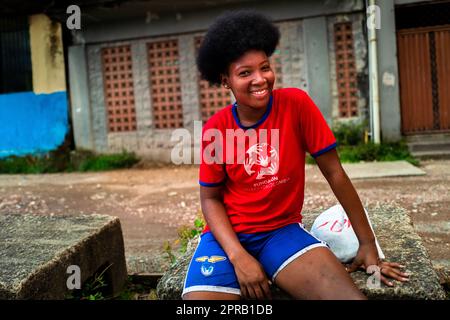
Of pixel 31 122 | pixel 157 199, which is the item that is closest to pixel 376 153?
pixel 157 199

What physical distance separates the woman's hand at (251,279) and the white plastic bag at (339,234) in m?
0.46

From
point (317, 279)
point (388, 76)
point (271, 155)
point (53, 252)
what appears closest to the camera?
point (317, 279)

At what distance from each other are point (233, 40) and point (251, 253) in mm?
947

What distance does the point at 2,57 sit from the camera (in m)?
10.7

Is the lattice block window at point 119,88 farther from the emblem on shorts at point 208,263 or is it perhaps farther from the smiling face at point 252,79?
the emblem on shorts at point 208,263

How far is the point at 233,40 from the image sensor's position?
2.05 metres

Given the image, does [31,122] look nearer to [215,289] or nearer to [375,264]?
[215,289]

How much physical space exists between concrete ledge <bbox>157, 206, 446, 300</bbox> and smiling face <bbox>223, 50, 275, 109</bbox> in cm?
81

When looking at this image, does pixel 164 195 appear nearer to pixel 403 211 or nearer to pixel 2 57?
pixel 403 211

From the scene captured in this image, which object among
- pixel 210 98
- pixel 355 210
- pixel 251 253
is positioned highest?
pixel 210 98

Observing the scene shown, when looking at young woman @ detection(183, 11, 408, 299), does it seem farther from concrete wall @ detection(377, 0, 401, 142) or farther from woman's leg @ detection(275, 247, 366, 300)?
concrete wall @ detection(377, 0, 401, 142)

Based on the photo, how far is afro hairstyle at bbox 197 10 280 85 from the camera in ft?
6.71

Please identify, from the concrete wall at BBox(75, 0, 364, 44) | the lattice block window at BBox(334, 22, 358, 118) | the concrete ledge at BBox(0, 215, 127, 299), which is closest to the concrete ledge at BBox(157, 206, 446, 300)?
the concrete ledge at BBox(0, 215, 127, 299)
